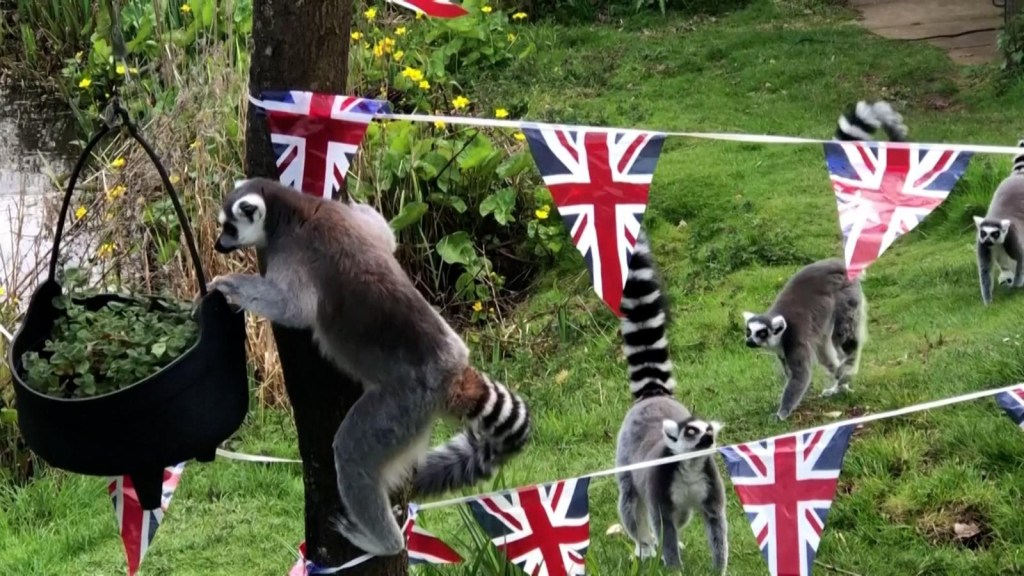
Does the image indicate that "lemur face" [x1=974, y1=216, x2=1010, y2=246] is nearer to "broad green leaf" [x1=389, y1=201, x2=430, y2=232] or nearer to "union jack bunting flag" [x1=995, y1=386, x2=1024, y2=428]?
"union jack bunting flag" [x1=995, y1=386, x2=1024, y2=428]

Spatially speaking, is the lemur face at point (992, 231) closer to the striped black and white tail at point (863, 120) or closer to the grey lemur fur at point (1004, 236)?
the grey lemur fur at point (1004, 236)

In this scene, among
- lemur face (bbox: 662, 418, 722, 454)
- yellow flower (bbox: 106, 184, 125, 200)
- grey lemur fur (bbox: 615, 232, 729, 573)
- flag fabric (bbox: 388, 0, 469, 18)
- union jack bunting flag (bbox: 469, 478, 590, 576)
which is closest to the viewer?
flag fabric (bbox: 388, 0, 469, 18)

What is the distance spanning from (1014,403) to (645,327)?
1468 mm

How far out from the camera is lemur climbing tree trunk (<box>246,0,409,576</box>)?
2.83m

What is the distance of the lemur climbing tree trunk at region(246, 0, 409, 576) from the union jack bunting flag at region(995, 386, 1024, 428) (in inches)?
63.4

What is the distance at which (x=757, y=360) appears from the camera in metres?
5.90

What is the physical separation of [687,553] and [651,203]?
11.8ft

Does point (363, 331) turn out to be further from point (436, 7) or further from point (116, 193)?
point (116, 193)

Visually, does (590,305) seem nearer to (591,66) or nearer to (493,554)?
(493,554)

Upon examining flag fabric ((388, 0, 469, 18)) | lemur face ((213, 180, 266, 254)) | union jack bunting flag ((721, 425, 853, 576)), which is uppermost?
flag fabric ((388, 0, 469, 18))

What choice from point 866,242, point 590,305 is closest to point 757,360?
point 590,305

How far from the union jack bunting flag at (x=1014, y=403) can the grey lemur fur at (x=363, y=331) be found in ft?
4.18

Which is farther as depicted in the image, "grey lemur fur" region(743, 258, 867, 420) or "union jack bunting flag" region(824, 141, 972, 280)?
"grey lemur fur" region(743, 258, 867, 420)

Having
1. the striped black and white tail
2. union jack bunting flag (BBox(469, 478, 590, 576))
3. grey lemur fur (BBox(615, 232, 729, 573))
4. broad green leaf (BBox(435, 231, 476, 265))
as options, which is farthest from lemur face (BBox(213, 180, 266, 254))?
broad green leaf (BBox(435, 231, 476, 265))
